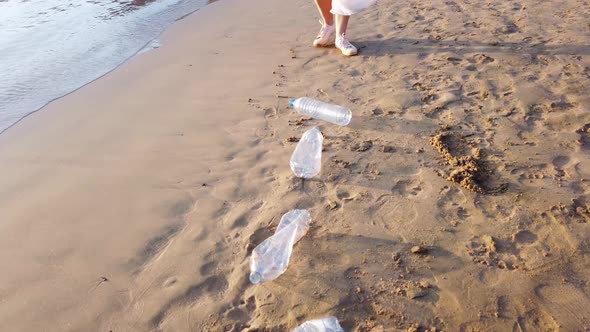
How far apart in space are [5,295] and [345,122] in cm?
242

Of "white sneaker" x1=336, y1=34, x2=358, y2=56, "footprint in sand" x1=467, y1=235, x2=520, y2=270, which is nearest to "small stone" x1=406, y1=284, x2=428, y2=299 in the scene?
"footprint in sand" x1=467, y1=235, x2=520, y2=270

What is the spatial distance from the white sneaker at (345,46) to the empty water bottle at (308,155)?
4.97 ft

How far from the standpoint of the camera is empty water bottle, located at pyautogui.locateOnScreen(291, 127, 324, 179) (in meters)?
2.75

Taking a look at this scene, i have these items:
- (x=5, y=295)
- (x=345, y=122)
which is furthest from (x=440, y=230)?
(x=5, y=295)

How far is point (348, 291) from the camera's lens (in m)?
1.99

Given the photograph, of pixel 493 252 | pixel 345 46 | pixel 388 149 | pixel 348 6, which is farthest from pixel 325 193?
pixel 348 6

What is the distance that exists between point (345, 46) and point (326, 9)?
1.74 feet

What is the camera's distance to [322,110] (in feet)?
11.2

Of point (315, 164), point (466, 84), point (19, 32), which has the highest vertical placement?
point (19, 32)

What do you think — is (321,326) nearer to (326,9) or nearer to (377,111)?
(377,111)

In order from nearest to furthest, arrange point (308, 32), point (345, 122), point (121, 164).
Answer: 1. point (121, 164)
2. point (345, 122)
3. point (308, 32)

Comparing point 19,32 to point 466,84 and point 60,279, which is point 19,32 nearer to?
point 60,279

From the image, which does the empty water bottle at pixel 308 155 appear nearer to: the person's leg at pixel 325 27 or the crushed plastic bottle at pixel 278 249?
the crushed plastic bottle at pixel 278 249

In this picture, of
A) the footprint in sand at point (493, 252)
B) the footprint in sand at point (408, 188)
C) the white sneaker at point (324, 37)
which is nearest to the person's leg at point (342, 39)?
the white sneaker at point (324, 37)
